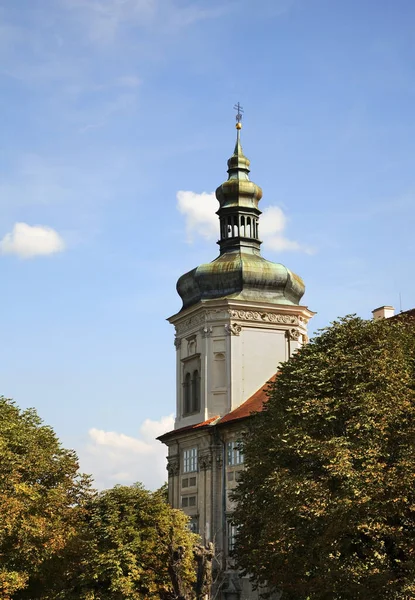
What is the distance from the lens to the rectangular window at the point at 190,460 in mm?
66812

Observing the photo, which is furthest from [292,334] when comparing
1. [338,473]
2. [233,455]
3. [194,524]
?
[338,473]

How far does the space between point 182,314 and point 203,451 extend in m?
9.57

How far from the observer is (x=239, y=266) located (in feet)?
221

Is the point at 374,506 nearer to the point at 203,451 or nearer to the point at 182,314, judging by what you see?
the point at 203,451

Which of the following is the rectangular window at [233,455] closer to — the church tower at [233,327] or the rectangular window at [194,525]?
the church tower at [233,327]

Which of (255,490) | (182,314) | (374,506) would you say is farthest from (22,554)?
(182,314)

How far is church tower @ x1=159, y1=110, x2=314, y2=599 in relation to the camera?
211 ft

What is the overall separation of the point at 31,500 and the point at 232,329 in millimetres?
24855

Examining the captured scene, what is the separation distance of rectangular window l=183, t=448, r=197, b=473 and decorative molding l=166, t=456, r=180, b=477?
0.84 m

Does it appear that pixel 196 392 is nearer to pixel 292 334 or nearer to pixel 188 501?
pixel 188 501

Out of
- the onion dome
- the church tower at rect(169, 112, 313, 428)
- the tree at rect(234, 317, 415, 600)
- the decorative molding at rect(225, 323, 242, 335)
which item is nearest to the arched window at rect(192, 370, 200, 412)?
the church tower at rect(169, 112, 313, 428)

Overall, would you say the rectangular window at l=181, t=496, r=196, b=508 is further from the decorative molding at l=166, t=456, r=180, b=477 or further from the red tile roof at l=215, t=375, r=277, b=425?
the red tile roof at l=215, t=375, r=277, b=425

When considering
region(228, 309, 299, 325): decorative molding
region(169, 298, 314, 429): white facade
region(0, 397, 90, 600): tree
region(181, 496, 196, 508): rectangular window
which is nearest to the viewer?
region(0, 397, 90, 600): tree

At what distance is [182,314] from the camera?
69875 mm
